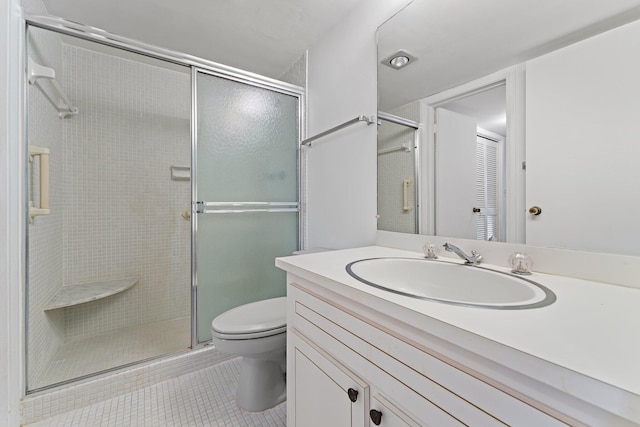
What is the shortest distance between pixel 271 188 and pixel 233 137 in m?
0.42

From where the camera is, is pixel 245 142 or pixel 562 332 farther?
pixel 245 142

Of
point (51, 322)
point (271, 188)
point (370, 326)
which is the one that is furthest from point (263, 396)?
point (51, 322)

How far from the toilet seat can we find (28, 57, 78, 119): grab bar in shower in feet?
4.83

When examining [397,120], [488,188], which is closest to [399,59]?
[397,120]

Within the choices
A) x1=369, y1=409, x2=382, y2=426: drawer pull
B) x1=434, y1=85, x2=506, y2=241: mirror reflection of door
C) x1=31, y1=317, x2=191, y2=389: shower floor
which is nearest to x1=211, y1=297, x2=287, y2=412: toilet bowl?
x1=31, y1=317, x2=191, y2=389: shower floor

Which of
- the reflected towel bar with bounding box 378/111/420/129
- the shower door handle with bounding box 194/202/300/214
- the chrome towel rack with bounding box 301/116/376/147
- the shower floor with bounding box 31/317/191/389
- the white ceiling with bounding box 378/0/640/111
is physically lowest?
the shower floor with bounding box 31/317/191/389

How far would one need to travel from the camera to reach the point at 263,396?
1.30 m

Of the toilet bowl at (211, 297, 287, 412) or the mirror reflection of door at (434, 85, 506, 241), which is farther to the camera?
the toilet bowl at (211, 297, 287, 412)

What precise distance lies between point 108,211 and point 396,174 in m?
2.20

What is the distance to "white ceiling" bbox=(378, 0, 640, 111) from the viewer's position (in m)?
0.73

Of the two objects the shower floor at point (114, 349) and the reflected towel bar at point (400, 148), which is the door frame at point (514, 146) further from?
the shower floor at point (114, 349)

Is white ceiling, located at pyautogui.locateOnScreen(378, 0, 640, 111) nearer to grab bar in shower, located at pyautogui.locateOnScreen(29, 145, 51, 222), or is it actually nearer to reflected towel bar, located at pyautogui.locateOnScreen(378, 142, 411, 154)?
reflected towel bar, located at pyautogui.locateOnScreen(378, 142, 411, 154)

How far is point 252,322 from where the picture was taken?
133 cm

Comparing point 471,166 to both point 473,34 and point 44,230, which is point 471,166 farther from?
point 44,230
